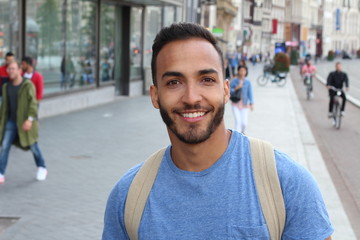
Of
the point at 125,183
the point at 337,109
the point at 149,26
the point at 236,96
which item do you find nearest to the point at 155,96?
the point at 125,183

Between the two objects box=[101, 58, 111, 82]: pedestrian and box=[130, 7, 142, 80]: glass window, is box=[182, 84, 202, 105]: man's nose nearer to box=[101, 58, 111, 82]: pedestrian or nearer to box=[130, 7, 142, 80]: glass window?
box=[101, 58, 111, 82]: pedestrian

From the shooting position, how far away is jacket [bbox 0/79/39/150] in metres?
9.57

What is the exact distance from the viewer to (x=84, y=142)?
46.2ft

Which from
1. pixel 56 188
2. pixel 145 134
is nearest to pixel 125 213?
pixel 56 188

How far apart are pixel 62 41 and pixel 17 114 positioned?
11757 mm

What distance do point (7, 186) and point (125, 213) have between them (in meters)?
7.57

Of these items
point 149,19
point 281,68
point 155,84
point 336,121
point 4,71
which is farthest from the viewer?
point 281,68

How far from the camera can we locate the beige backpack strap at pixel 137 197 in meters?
2.11

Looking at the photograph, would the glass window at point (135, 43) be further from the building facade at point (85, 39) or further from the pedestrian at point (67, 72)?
the pedestrian at point (67, 72)

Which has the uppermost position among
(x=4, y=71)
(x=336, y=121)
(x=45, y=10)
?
(x=45, y=10)

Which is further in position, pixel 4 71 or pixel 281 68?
pixel 281 68

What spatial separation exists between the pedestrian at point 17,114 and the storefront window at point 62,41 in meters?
9.35

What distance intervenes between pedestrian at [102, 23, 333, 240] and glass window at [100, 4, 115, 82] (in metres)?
22.9

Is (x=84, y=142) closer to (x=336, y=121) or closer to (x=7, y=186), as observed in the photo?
(x=7, y=186)
